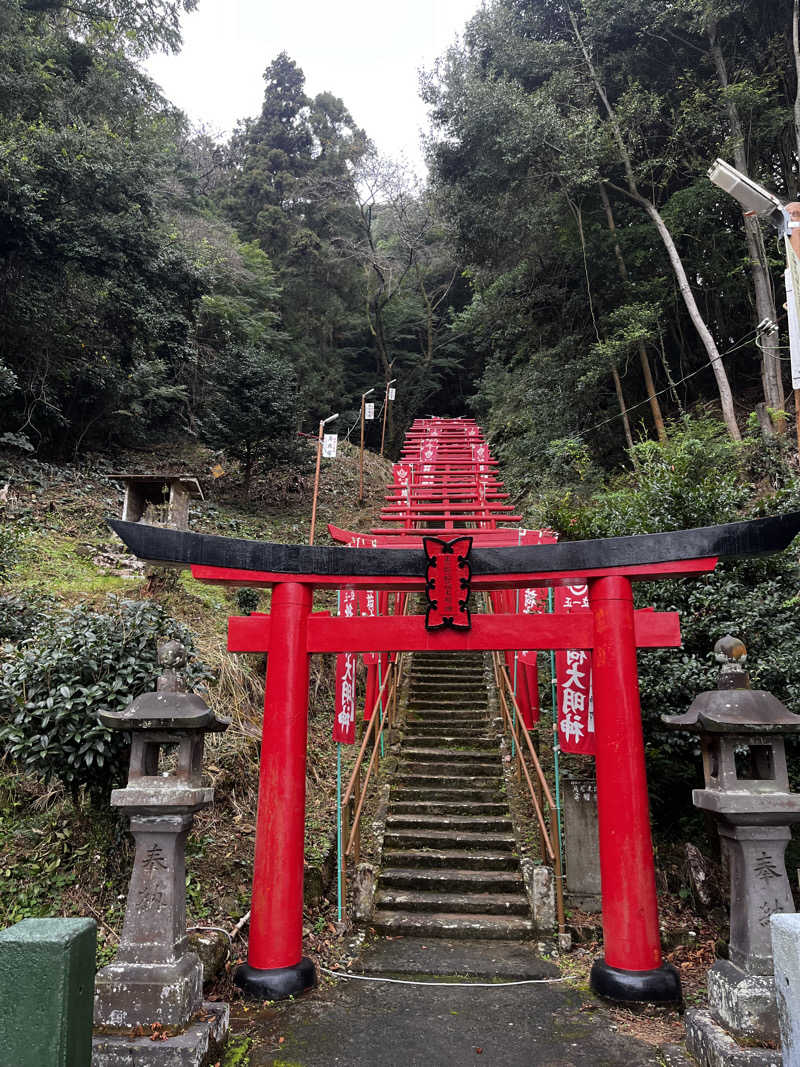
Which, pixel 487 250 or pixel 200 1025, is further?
pixel 487 250

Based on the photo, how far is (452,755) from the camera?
303 inches

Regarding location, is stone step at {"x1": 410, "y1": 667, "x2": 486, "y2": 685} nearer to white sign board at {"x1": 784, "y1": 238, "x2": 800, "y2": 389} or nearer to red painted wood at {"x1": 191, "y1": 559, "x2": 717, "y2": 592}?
red painted wood at {"x1": 191, "y1": 559, "x2": 717, "y2": 592}

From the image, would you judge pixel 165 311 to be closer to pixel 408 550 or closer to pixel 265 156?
pixel 408 550

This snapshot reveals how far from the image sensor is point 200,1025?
11.1ft

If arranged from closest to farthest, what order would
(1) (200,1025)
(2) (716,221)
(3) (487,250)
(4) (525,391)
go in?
(1) (200,1025), (2) (716,221), (3) (487,250), (4) (525,391)

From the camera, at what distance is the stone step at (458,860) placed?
19.5 feet

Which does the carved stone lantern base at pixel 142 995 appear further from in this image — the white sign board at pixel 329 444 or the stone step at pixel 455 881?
the white sign board at pixel 329 444

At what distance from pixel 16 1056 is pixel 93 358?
13804 millimetres

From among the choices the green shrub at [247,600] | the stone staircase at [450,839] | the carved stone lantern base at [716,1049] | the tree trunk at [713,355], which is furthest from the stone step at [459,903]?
the tree trunk at [713,355]

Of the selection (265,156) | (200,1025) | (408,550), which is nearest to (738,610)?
(408,550)

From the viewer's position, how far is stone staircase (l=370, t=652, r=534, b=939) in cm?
536

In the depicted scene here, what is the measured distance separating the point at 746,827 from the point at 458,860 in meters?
3.23

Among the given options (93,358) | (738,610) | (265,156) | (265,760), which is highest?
(265,156)

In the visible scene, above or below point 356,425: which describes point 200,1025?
below
